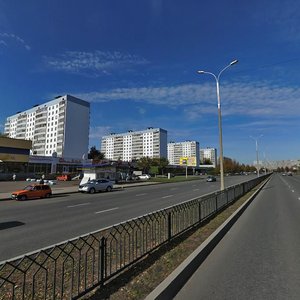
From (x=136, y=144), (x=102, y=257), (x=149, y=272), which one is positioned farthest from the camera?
(x=136, y=144)

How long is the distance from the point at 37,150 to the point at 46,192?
10764 cm

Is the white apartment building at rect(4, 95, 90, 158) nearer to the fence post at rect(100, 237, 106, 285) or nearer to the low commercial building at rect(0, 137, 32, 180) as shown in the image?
the low commercial building at rect(0, 137, 32, 180)

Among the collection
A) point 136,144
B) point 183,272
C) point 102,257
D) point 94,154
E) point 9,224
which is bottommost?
point 9,224

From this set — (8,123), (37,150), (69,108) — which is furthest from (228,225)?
(8,123)

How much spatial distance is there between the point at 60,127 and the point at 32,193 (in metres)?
96.2

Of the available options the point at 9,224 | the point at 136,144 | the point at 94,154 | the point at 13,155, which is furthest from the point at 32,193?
the point at 136,144

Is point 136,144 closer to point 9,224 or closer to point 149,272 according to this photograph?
point 9,224

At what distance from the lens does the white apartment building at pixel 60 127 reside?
118506 millimetres

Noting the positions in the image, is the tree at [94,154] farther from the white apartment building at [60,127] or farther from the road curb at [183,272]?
the road curb at [183,272]

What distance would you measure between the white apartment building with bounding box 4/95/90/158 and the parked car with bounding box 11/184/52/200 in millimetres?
87611

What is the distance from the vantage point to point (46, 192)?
28.1 meters

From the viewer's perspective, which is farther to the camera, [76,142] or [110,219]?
[76,142]

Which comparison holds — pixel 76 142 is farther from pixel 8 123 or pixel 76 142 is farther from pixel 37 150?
pixel 8 123

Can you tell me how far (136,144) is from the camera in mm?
177625
